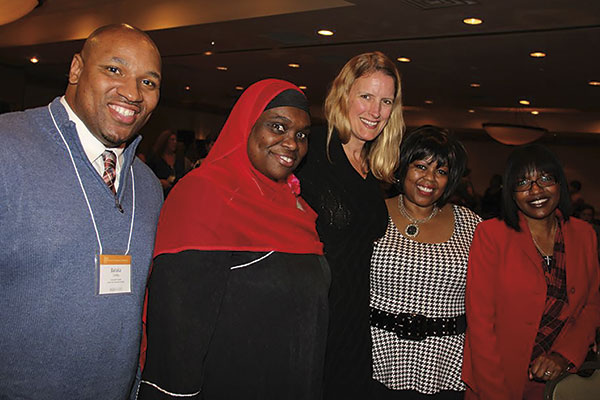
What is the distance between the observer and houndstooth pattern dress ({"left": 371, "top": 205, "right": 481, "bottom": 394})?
242 centimetres

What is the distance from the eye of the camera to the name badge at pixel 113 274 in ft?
5.15

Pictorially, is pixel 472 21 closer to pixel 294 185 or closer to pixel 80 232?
pixel 294 185

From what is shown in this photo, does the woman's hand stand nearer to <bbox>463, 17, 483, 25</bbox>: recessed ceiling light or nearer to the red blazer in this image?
the red blazer

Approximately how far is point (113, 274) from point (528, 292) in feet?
5.73

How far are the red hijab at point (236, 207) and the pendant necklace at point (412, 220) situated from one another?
0.65 m

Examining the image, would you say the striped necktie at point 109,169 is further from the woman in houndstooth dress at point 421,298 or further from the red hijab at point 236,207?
the woman in houndstooth dress at point 421,298

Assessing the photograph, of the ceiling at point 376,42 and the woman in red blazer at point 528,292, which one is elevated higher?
the ceiling at point 376,42

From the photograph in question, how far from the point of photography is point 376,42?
664 centimetres

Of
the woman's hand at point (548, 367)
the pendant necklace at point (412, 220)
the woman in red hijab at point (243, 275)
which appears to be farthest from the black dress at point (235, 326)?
the woman's hand at point (548, 367)

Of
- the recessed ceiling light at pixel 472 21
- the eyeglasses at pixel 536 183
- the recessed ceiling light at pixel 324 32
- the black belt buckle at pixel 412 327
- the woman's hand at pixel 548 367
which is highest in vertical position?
the recessed ceiling light at pixel 324 32

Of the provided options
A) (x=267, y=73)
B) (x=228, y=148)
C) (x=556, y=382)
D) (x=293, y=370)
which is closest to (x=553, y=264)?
(x=556, y=382)

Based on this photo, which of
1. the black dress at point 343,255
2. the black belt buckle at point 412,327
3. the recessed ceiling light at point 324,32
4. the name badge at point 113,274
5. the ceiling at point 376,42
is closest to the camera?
the name badge at point 113,274

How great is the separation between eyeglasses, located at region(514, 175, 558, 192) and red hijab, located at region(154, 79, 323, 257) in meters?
1.11

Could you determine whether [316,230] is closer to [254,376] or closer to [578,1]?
[254,376]
